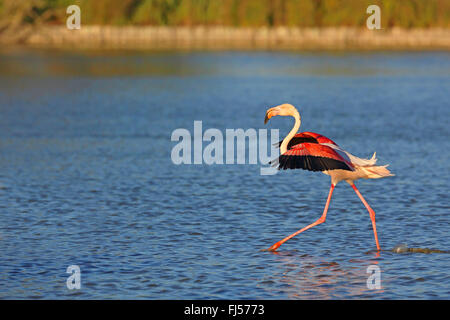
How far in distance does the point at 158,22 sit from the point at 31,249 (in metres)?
111

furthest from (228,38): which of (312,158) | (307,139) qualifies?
(312,158)

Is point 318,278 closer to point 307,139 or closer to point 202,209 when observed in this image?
point 307,139

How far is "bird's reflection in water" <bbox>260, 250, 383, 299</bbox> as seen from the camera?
11.0 meters

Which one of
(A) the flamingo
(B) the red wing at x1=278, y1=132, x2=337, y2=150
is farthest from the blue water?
(B) the red wing at x1=278, y1=132, x2=337, y2=150

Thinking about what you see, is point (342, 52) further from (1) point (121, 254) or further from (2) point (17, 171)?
(1) point (121, 254)

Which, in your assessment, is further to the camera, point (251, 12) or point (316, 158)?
point (251, 12)

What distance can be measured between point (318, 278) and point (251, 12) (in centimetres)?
10713

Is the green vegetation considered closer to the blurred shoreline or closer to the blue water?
the blurred shoreline

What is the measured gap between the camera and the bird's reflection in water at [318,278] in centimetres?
1100

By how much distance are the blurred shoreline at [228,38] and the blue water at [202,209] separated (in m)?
77.3

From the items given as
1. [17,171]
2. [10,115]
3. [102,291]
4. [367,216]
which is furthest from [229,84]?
[102,291]

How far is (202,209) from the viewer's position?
53.8 feet

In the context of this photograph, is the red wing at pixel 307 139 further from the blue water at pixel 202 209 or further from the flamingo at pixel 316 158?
the blue water at pixel 202 209

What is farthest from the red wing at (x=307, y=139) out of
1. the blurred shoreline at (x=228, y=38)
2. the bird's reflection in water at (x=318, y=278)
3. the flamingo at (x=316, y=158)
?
the blurred shoreline at (x=228, y=38)
